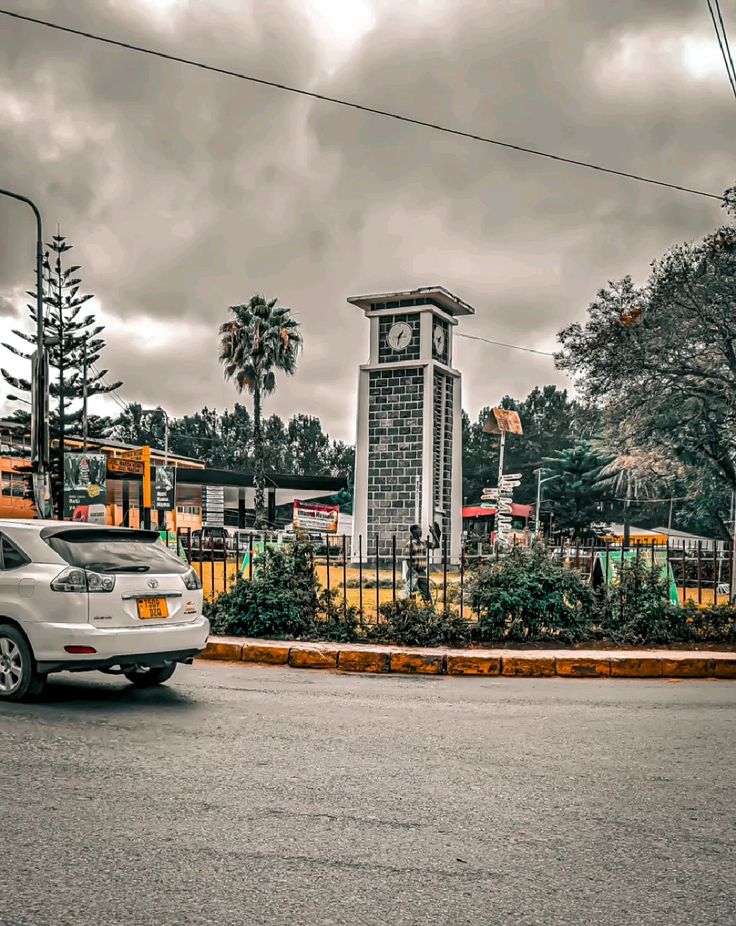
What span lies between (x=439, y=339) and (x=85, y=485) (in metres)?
10.7

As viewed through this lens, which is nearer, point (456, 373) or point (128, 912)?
point (128, 912)

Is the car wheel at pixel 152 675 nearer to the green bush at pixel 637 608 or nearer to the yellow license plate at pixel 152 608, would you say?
the yellow license plate at pixel 152 608

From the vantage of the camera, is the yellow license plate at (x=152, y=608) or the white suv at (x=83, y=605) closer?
the white suv at (x=83, y=605)

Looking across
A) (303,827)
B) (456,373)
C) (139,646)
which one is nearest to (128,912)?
(303,827)

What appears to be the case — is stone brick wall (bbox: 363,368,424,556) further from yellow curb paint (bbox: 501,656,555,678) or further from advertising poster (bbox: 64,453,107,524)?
yellow curb paint (bbox: 501,656,555,678)

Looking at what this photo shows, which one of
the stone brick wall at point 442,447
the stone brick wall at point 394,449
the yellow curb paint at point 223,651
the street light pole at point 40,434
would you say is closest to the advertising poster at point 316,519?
the stone brick wall at point 394,449

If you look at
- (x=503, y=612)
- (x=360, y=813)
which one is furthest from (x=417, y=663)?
(x=360, y=813)

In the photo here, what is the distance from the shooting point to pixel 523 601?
35.3ft

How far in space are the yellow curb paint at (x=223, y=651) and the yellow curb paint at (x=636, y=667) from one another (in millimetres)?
4139

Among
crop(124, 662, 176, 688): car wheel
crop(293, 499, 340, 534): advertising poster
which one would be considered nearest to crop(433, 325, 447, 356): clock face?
crop(293, 499, 340, 534): advertising poster

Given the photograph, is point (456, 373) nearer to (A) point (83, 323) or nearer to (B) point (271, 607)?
(B) point (271, 607)

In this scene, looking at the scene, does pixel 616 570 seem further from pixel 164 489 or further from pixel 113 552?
pixel 164 489

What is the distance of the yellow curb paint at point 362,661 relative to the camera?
995 centimetres

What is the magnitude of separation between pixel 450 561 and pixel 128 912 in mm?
23490
